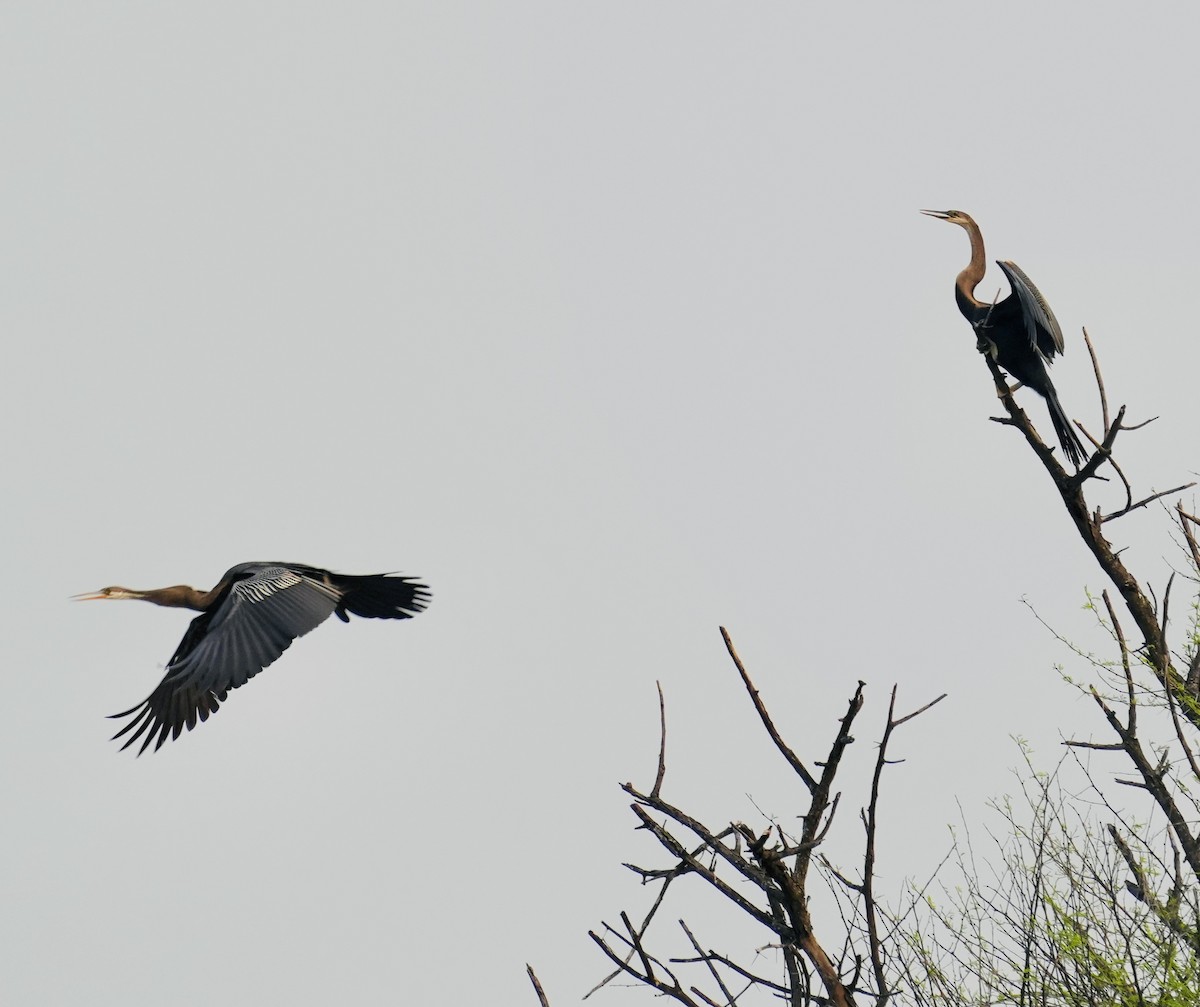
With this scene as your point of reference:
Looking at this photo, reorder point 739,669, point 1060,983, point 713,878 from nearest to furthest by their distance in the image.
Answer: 1. point 739,669
2. point 713,878
3. point 1060,983

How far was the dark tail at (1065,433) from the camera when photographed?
866 cm

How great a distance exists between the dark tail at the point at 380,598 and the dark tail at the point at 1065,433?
14.1 feet

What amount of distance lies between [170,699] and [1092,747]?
5361mm

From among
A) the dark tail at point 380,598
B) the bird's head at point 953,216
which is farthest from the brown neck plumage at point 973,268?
the dark tail at point 380,598

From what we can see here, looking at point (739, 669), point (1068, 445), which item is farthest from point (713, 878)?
point (1068, 445)

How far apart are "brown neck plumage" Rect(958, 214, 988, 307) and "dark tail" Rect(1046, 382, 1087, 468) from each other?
2.96 ft

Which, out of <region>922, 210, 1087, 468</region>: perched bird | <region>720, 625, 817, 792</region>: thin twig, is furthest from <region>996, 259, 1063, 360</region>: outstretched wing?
<region>720, 625, 817, 792</region>: thin twig

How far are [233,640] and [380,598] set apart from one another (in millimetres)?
2088

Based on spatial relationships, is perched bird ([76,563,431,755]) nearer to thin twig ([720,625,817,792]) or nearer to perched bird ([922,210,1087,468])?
perched bird ([922,210,1087,468])

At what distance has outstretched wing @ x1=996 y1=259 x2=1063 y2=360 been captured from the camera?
351 inches

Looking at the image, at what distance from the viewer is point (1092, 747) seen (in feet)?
22.6

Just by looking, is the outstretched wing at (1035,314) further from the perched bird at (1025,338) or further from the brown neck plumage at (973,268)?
the brown neck plumage at (973,268)

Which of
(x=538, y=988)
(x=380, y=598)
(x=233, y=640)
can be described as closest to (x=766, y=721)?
(x=538, y=988)

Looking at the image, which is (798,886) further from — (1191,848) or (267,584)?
(267,584)
